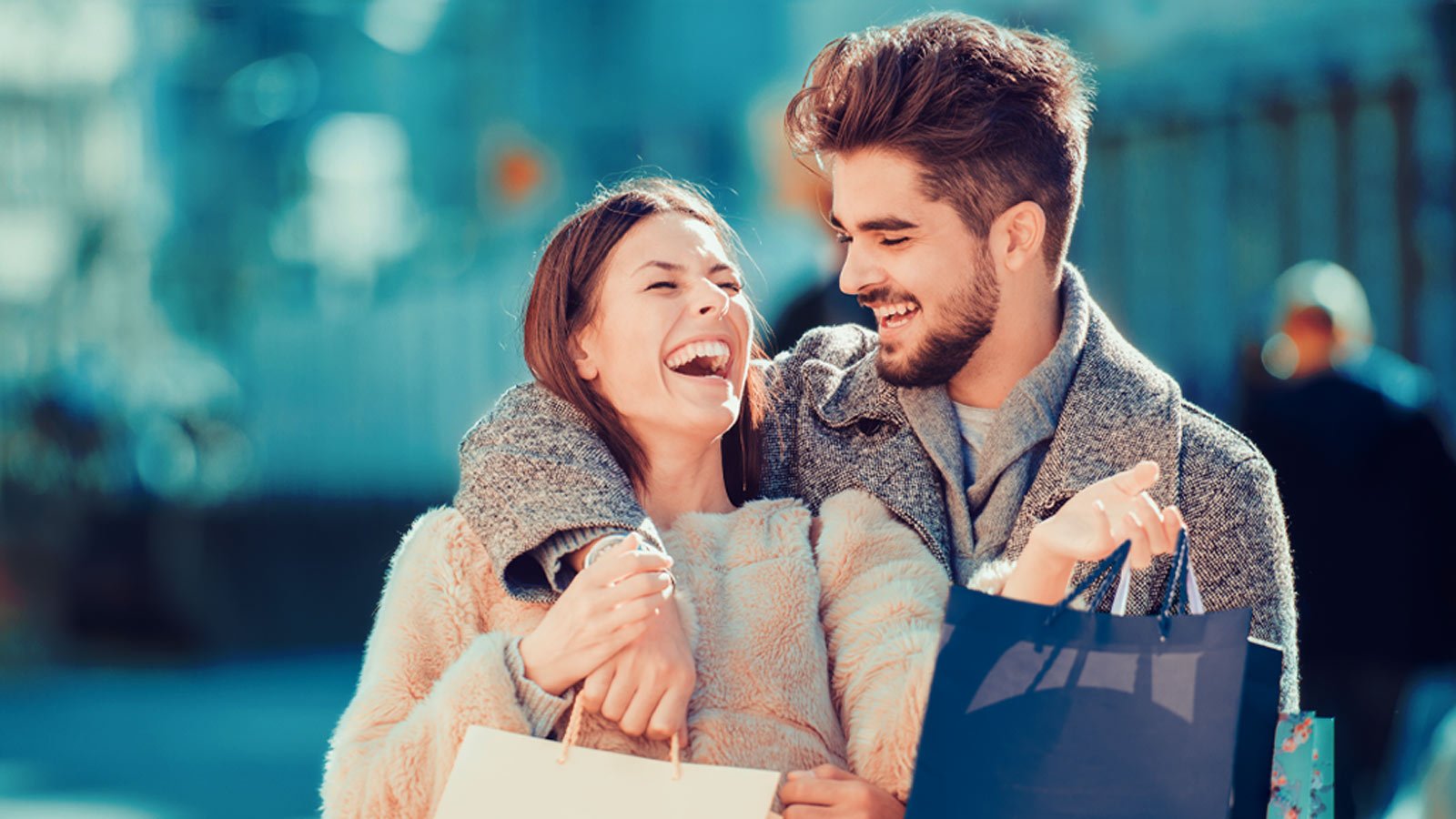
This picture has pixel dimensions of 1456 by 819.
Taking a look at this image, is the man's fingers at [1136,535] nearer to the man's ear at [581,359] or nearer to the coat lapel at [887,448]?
the coat lapel at [887,448]

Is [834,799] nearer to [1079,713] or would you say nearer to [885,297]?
[1079,713]

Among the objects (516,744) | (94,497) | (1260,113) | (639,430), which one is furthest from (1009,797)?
(94,497)

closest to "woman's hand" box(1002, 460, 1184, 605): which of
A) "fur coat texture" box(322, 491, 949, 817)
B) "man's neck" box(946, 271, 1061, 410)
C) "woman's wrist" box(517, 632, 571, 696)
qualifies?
"fur coat texture" box(322, 491, 949, 817)

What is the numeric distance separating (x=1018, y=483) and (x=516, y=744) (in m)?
0.89

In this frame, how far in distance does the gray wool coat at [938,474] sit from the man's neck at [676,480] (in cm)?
12

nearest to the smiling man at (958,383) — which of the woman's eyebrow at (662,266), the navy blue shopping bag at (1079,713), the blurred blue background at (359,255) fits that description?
the woman's eyebrow at (662,266)

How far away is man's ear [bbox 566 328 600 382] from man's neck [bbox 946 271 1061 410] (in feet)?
1.91

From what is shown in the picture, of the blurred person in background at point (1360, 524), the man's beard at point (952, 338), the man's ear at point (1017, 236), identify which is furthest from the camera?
the blurred person in background at point (1360, 524)

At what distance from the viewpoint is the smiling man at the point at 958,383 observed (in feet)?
8.71

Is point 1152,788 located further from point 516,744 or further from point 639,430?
point 639,430

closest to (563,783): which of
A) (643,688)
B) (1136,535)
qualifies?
(643,688)

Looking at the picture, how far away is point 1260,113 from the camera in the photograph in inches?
320

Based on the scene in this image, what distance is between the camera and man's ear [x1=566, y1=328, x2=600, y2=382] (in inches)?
111

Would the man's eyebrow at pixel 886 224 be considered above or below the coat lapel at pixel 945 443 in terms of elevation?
above
